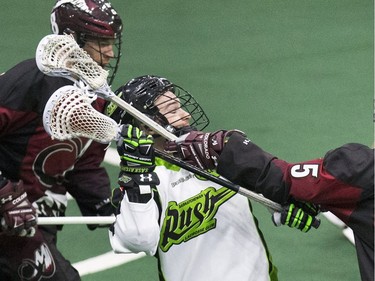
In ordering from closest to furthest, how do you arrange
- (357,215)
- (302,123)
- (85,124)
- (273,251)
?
(357,215) < (85,124) < (273,251) < (302,123)

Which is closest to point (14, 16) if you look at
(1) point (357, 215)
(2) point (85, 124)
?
(2) point (85, 124)

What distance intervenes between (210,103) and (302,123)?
69 cm

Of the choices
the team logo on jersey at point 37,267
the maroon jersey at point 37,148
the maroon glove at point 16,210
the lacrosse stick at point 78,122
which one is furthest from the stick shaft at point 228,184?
the team logo on jersey at point 37,267

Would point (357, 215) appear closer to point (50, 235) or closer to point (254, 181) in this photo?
point (254, 181)

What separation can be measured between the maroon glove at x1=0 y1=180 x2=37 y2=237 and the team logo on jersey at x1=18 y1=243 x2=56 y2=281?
21 cm

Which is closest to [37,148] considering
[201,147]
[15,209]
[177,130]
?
[15,209]

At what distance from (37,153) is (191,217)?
0.86 m

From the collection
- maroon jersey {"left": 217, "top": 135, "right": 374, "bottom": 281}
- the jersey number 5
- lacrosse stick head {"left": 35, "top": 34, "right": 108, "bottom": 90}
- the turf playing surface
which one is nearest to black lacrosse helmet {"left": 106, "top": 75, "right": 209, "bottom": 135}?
lacrosse stick head {"left": 35, "top": 34, "right": 108, "bottom": 90}

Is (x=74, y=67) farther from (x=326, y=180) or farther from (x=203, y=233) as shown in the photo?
(x=326, y=180)

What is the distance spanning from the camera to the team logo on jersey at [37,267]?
551 centimetres

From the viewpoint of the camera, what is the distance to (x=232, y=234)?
16.4 feet

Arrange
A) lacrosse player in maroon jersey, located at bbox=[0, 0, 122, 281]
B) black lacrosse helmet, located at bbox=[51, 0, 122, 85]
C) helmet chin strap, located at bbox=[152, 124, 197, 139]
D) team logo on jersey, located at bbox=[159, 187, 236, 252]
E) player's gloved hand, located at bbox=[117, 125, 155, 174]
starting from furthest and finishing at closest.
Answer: black lacrosse helmet, located at bbox=[51, 0, 122, 85] < lacrosse player in maroon jersey, located at bbox=[0, 0, 122, 281] < helmet chin strap, located at bbox=[152, 124, 197, 139] < team logo on jersey, located at bbox=[159, 187, 236, 252] < player's gloved hand, located at bbox=[117, 125, 155, 174]

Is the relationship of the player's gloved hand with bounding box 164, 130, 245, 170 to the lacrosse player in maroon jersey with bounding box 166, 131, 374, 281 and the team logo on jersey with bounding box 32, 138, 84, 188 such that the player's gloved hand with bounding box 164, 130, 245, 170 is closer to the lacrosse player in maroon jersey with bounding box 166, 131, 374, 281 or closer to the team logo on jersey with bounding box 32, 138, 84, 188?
the lacrosse player in maroon jersey with bounding box 166, 131, 374, 281

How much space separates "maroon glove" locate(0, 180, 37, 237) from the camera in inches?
208
